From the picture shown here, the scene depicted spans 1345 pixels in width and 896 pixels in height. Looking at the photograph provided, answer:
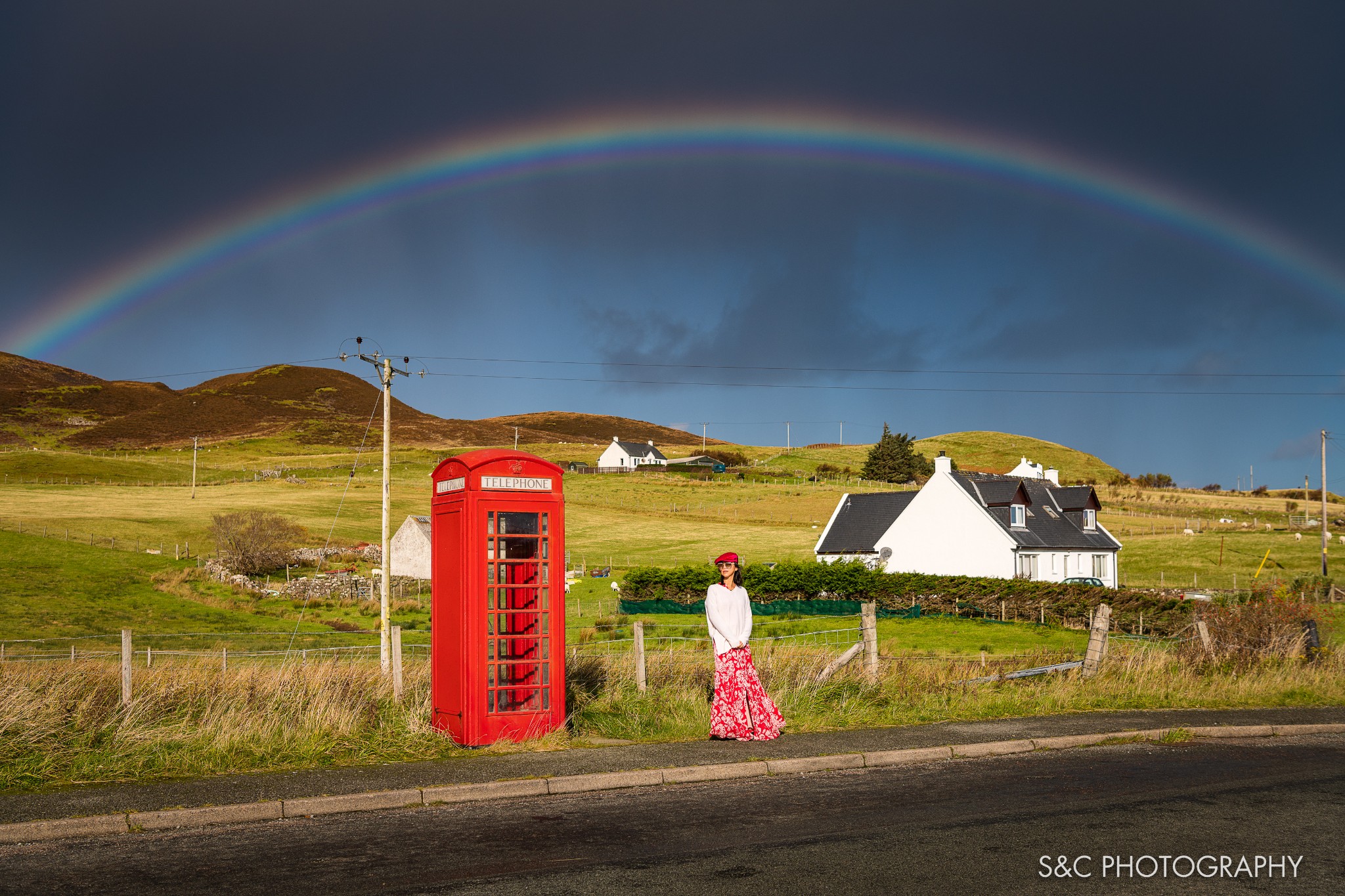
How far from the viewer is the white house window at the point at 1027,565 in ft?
163

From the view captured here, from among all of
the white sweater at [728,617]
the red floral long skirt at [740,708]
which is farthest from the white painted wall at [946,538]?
the white sweater at [728,617]

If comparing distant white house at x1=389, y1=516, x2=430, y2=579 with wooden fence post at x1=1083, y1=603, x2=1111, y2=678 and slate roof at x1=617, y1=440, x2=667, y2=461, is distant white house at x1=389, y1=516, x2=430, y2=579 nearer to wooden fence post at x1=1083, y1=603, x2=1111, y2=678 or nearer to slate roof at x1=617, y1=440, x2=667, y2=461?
wooden fence post at x1=1083, y1=603, x2=1111, y2=678

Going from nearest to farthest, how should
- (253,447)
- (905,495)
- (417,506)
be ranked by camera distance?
(905,495), (417,506), (253,447)

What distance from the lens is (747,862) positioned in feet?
22.6

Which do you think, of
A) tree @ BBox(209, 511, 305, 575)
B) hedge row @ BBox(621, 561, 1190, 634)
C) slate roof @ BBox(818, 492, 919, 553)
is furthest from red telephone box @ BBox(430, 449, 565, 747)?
tree @ BBox(209, 511, 305, 575)

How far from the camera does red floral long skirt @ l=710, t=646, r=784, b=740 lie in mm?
11383

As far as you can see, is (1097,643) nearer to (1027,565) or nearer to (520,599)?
(520,599)

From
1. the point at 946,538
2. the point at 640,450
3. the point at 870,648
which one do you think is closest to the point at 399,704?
the point at 870,648

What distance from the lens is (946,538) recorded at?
172 feet

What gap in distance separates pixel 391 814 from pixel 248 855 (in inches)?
58.6

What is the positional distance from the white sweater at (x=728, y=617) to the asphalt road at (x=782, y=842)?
172 centimetres

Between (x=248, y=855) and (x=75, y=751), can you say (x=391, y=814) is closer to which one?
(x=248, y=855)

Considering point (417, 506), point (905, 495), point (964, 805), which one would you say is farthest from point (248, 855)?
point (417, 506)

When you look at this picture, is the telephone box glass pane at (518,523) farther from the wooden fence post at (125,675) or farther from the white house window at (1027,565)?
the white house window at (1027,565)
